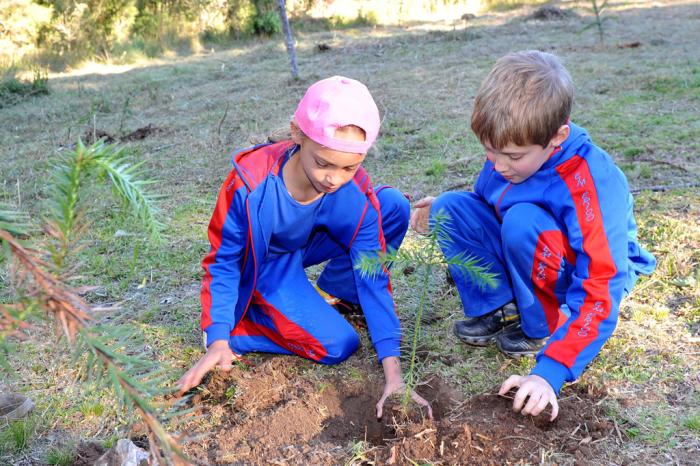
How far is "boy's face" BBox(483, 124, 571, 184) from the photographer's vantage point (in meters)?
2.36

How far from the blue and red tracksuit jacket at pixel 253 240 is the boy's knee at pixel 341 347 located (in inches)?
7.3

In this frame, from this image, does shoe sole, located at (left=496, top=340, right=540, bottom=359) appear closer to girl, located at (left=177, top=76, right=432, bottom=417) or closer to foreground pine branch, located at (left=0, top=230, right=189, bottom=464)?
girl, located at (left=177, top=76, right=432, bottom=417)

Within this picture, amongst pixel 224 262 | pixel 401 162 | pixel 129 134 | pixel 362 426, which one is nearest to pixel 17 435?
pixel 224 262

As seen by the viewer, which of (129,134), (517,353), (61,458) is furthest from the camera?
(129,134)

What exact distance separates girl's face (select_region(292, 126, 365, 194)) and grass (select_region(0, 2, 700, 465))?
0.67 metres

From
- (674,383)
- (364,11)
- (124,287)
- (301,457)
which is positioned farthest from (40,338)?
(364,11)

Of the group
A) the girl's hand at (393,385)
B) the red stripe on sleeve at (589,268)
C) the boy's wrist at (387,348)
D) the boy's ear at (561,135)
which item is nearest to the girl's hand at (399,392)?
the girl's hand at (393,385)

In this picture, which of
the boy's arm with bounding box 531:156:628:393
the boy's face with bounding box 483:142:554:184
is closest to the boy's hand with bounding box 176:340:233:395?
the boy's arm with bounding box 531:156:628:393

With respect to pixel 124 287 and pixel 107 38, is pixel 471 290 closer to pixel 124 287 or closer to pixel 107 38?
pixel 124 287

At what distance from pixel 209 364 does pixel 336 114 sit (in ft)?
3.26

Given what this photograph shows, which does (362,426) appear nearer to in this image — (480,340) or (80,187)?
(480,340)

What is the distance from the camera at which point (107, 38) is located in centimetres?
1245

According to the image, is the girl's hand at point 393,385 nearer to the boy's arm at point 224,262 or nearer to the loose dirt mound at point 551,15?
the boy's arm at point 224,262

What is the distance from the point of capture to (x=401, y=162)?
5.15 m
